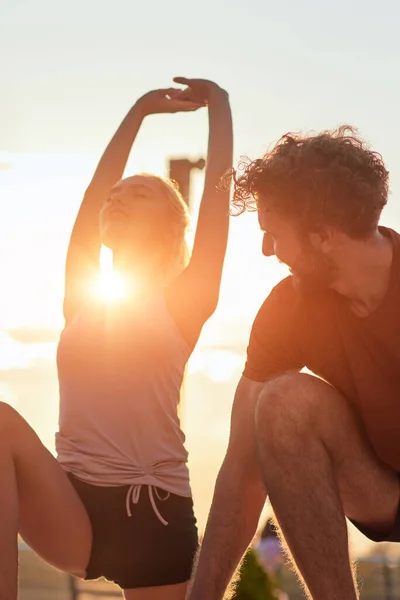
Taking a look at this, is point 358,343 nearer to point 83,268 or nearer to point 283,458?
point 283,458

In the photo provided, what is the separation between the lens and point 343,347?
12.1 ft

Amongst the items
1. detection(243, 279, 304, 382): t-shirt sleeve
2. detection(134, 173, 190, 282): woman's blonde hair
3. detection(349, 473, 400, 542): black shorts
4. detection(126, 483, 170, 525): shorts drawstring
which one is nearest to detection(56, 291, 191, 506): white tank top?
detection(126, 483, 170, 525): shorts drawstring

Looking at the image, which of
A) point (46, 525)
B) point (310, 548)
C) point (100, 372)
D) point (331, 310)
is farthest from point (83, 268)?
point (310, 548)

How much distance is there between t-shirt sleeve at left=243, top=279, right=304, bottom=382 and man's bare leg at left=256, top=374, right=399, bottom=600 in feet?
0.68

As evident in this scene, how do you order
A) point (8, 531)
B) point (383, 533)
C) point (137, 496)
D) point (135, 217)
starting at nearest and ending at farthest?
1. point (8, 531)
2. point (383, 533)
3. point (137, 496)
4. point (135, 217)

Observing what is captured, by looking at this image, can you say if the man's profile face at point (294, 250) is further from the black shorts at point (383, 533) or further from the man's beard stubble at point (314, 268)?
the black shorts at point (383, 533)

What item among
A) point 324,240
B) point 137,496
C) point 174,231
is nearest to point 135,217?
point 174,231

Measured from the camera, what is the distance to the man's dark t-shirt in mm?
3596

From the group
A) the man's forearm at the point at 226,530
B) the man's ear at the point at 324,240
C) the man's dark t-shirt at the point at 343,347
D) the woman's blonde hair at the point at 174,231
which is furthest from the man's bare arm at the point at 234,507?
the woman's blonde hair at the point at 174,231

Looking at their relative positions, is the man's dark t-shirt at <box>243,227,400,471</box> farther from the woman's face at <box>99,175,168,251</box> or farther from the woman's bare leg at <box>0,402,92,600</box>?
the woman's face at <box>99,175,168,251</box>

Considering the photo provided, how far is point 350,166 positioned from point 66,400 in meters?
1.59

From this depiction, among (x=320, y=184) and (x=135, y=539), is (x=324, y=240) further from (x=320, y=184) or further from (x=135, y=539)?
(x=135, y=539)

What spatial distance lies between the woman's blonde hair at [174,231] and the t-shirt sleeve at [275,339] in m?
1.05

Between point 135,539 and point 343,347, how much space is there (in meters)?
1.27
